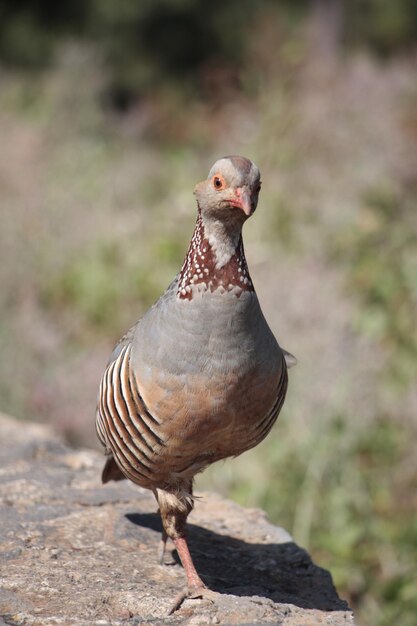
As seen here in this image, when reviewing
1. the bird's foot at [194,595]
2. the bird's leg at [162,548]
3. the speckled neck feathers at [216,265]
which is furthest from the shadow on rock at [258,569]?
the speckled neck feathers at [216,265]

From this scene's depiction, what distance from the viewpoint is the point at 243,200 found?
3357mm

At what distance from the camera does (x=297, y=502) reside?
267 inches

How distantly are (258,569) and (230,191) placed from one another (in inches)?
73.9

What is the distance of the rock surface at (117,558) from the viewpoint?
3564 mm

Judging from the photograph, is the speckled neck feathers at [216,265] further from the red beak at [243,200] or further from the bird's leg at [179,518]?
the bird's leg at [179,518]

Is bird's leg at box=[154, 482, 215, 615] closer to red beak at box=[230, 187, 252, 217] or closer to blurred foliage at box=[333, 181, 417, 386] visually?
red beak at box=[230, 187, 252, 217]

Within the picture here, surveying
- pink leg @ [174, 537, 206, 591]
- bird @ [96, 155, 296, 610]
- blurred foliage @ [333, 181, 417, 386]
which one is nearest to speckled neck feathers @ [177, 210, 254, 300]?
bird @ [96, 155, 296, 610]

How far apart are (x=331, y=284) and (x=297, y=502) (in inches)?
83.0

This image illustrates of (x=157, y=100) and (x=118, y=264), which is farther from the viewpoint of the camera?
(x=157, y=100)

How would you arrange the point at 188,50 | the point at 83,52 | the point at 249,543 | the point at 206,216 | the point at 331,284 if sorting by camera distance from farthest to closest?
1. the point at 188,50
2. the point at 83,52
3. the point at 331,284
4. the point at 249,543
5. the point at 206,216

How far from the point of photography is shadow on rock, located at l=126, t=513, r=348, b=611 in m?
4.06

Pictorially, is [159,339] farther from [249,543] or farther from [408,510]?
[408,510]

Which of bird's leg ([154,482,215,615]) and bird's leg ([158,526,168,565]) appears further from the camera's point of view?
bird's leg ([158,526,168,565])

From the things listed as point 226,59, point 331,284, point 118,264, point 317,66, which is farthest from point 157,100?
point 331,284
